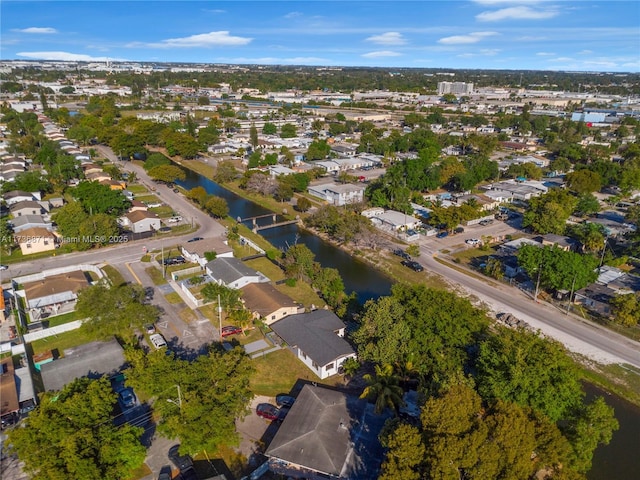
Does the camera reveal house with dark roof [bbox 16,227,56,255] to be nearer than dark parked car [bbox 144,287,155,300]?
No

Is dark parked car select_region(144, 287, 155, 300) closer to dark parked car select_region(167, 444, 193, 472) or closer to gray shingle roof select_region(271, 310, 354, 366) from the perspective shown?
gray shingle roof select_region(271, 310, 354, 366)

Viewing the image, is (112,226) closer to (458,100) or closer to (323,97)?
(323,97)

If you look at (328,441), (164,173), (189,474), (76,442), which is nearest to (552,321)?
(328,441)

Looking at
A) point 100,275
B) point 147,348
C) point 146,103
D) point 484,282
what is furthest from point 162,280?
point 146,103

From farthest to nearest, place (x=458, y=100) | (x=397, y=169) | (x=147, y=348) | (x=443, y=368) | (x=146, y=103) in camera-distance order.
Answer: (x=458, y=100), (x=146, y=103), (x=397, y=169), (x=147, y=348), (x=443, y=368)

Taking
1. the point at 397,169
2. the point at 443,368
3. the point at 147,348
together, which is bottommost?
the point at 147,348

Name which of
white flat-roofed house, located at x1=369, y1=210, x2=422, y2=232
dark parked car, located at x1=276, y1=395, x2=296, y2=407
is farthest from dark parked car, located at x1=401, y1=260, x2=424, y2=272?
dark parked car, located at x1=276, y1=395, x2=296, y2=407
